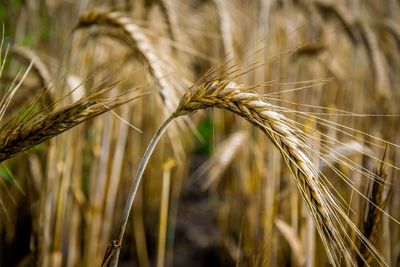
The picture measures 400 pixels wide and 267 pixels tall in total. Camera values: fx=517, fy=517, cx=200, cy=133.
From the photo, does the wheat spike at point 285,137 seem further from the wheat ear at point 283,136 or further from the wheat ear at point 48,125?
the wheat ear at point 48,125

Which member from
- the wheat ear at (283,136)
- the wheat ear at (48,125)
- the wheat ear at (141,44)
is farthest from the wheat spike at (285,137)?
the wheat ear at (141,44)

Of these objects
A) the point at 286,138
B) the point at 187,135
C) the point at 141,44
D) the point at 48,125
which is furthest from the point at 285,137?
the point at 187,135

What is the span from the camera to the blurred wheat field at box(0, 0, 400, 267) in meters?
1.04

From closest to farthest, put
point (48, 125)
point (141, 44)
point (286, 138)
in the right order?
point (286, 138) < point (48, 125) < point (141, 44)

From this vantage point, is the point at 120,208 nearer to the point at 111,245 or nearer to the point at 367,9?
the point at 111,245

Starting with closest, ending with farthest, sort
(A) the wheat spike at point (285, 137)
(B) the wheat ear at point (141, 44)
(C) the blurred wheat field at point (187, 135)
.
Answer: (A) the wheat spike at point (285, 137), (C) the blurred wheat field at point (187, 135), (B) the wheat ear at point (141, 44)

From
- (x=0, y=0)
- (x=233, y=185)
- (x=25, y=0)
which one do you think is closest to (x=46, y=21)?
(x=0, y=0)

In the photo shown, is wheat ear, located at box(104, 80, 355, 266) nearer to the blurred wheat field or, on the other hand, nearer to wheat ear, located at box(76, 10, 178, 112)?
the blurred wheat field

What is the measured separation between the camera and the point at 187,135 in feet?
9.81

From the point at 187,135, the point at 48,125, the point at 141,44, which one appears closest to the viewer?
the point at 48,125

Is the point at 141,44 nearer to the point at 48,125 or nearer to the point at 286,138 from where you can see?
the point at 48,125

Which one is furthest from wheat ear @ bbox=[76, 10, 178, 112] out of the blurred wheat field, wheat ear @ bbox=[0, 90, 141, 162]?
wheat ear @ bbox=[0, 90, 141, 162]

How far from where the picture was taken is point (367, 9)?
5.10 m

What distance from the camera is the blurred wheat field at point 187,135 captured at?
1.04 metres
